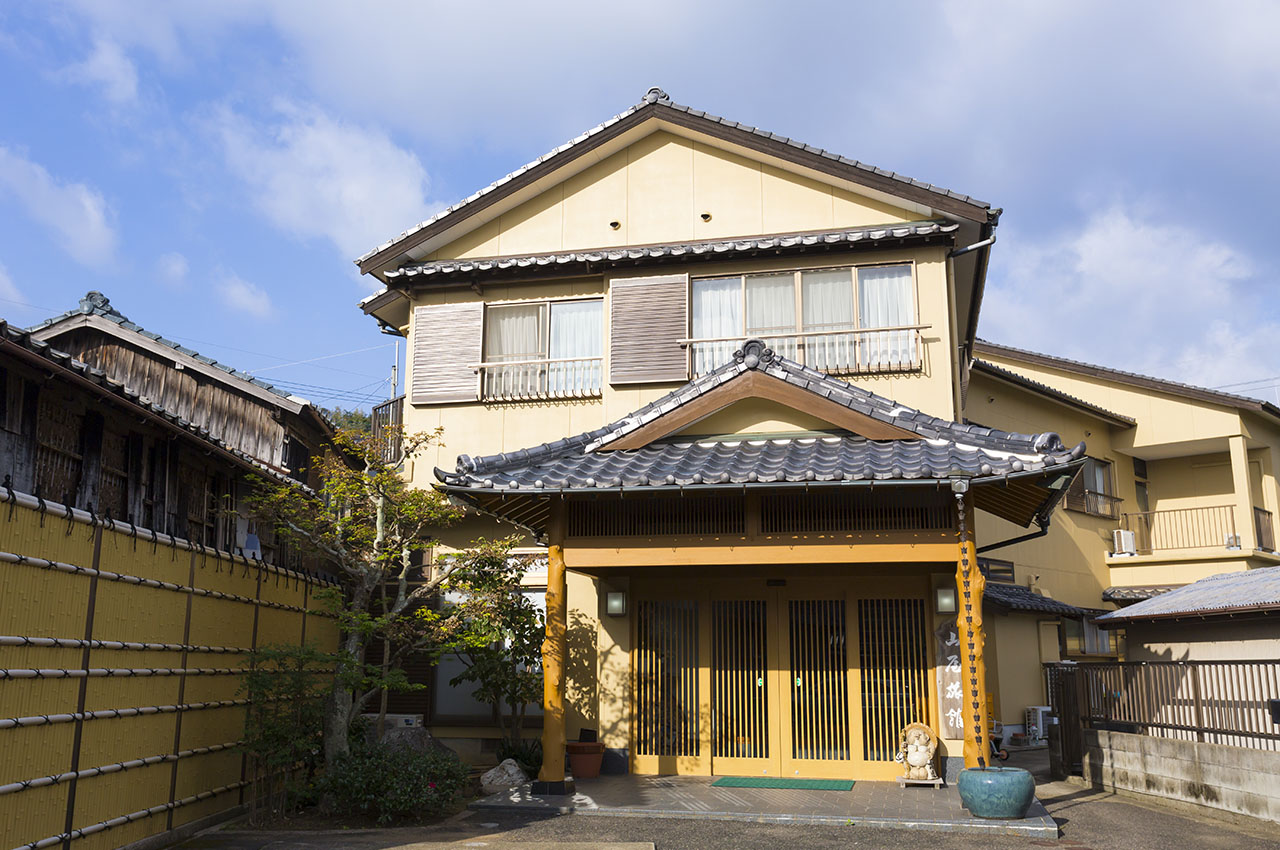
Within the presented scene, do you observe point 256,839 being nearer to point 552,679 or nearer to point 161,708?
point 161,708

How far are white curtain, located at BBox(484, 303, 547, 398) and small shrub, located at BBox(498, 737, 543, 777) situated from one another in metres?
5.55

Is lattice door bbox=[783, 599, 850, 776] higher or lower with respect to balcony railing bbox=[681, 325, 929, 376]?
lower

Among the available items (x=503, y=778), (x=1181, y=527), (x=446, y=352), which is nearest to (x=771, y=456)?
(x=503, y=778)

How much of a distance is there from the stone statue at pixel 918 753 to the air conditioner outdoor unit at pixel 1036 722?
8753 mm

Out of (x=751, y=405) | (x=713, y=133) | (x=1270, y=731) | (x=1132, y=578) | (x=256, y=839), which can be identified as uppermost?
(x=713, y=133)

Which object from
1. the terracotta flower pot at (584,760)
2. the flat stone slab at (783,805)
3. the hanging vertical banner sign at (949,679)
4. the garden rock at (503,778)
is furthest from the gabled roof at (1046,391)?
the garden rock at (503,778)

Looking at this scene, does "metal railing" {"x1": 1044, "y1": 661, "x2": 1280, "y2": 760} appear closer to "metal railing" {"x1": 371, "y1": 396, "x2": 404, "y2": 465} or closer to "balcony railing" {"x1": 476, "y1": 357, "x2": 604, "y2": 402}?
"balcony railing" {"x1": 476, "y1": 357, "x2": 604, "y2": 402}

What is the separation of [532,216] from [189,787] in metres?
10.7

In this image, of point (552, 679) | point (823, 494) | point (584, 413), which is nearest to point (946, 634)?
point (823, 494)

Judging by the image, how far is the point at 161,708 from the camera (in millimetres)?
9656

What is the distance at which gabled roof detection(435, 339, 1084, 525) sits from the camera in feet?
36.1

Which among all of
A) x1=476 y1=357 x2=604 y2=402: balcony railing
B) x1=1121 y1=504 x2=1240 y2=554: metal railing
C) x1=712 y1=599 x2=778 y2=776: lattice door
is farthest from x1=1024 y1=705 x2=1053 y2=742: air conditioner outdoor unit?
x1=476 y1=357 x2=604 y2=402: balcony railing

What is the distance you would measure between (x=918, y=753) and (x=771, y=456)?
4.22 meters

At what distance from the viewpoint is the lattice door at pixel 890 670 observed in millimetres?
13484
